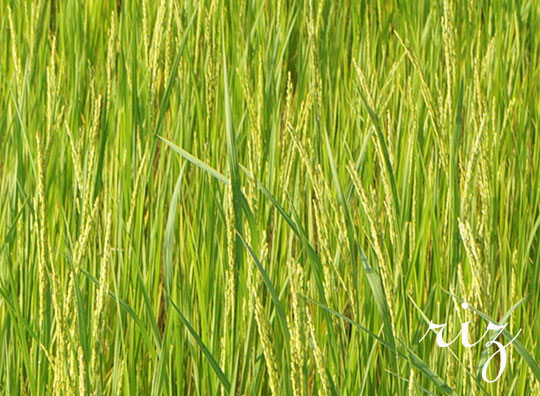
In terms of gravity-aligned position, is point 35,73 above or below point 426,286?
above

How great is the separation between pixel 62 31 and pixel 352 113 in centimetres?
78

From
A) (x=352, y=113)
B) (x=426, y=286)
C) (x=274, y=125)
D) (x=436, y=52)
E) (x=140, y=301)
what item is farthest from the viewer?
(x=436, y=52)

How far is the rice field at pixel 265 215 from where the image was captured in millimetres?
917

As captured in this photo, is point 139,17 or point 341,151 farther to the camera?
point 139,17

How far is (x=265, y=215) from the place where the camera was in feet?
4.38

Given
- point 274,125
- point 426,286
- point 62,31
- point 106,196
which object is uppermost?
point 62,31

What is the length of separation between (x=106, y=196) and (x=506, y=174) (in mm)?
A: 903

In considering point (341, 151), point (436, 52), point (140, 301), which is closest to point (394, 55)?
point (436, 52)

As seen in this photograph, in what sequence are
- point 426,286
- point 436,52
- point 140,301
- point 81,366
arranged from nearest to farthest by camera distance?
point 81,366, point 140,301, point 426,286, point 436,52

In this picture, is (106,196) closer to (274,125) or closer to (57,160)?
(57,160)

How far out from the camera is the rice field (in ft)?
3.01

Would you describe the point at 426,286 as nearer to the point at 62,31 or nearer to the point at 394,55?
the point at 394,55

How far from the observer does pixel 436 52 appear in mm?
1984

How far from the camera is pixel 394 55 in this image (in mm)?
2090
